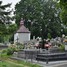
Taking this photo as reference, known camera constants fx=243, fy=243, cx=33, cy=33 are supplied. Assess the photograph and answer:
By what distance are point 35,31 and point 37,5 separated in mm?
7905

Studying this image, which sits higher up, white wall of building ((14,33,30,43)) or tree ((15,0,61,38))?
tree ((15,0,61,38))

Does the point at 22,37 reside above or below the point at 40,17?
below

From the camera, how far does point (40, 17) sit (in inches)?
2539

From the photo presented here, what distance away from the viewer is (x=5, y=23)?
118ft

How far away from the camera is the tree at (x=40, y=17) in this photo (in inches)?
2515

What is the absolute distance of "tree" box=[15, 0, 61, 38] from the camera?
63888mm

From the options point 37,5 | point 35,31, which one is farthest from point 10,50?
point 37,5

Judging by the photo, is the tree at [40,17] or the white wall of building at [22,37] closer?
the white wall of building at [22,37]

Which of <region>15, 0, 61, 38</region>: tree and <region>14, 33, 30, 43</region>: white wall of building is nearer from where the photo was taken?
<region>14, 33, 30, 43</region>: white wall of building

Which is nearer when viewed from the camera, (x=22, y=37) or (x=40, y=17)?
(x=22, y=37)

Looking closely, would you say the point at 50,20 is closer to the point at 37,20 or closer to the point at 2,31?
the point at 37,20

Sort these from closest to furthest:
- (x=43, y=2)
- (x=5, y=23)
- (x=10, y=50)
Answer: (x=10, y=50) → (x=5, y=23) → (x=43, y=2)

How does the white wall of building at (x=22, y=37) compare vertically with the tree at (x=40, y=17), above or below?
below

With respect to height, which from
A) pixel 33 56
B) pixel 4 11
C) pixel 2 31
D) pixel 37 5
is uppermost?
pixel 37 5
